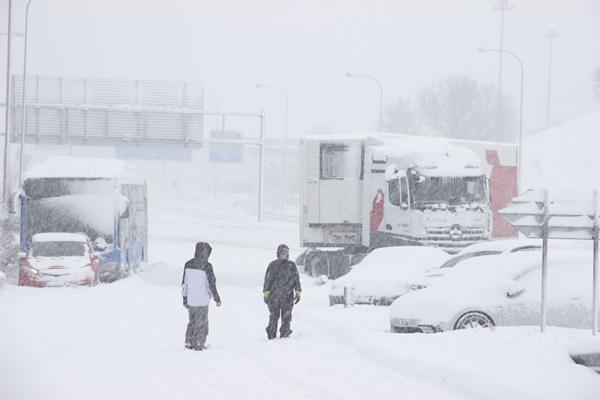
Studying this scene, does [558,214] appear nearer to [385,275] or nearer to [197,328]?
[197,328]

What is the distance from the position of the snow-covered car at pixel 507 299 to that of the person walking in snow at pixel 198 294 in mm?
2932

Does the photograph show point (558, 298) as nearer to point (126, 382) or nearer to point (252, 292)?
point (126, 382)

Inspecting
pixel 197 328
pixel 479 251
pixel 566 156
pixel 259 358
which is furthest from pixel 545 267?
pixel 566 156

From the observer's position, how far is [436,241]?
31.1m

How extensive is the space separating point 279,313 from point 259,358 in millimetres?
2571

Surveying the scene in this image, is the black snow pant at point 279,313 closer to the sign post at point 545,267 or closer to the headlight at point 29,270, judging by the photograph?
the sign post at point 545,267

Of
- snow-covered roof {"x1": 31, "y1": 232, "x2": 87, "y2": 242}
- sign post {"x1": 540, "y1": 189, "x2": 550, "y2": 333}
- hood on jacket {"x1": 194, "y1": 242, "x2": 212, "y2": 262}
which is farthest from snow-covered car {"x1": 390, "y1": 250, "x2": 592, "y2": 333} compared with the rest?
snow-covered roof {"x1": 31, "y1": 232, "x2": 87, "y2": 242}

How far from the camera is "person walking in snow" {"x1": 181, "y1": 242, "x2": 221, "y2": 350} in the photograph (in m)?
16.7

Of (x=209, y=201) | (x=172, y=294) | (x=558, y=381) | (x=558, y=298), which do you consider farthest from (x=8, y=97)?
(x=209, y=201)

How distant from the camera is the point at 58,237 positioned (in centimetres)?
3030

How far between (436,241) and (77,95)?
33.0 m

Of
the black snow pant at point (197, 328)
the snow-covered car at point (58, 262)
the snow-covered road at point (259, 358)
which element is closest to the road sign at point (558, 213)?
the snow-covered road at point (259, 358)

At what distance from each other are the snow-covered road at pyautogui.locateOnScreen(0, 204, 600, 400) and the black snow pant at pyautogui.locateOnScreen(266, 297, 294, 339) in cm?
22

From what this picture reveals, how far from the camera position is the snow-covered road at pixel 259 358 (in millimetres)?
12203
